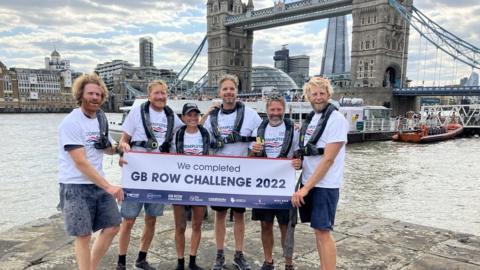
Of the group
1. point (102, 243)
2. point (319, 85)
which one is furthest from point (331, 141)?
point (102, 243)

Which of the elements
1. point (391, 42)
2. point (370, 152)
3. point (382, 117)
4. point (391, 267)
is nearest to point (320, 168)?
point (391, 267)

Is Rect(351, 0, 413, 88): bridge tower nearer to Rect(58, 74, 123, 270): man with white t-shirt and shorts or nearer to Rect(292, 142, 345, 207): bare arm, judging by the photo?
Rect(292, 142, 345, 207): bare arm

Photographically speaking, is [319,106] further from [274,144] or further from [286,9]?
[286,9]

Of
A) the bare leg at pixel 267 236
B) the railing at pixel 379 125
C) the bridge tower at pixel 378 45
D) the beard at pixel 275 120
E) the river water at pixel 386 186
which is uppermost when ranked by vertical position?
the bridge tower at pixel 378 45

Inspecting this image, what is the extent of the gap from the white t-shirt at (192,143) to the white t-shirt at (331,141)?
105 cm

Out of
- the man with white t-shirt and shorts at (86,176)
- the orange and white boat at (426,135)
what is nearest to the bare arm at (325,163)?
the man with white t-shirt and shorts at (86,176)

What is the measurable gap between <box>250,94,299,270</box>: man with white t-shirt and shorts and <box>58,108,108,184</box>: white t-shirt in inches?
56.1

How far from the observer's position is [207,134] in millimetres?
3939

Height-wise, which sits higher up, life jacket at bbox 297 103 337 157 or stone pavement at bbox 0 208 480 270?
life jacket at bbox 297 103 337 157

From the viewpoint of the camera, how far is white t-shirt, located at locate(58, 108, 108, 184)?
311 centimetres

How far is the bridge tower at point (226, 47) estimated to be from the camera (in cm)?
9556

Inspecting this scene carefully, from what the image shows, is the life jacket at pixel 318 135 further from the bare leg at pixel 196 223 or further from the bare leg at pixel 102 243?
the bare leg at pixel 102 243

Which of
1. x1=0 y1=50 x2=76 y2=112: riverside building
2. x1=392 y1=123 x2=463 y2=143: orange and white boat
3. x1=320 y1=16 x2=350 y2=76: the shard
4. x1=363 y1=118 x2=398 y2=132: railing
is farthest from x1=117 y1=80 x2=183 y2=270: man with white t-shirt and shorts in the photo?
x1=320 y1=16 x2=350 y2=76: the shard

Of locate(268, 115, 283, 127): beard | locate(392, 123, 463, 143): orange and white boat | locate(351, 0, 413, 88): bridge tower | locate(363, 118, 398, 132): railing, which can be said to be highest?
locate(351, 0, 413, 88): bridge tower
